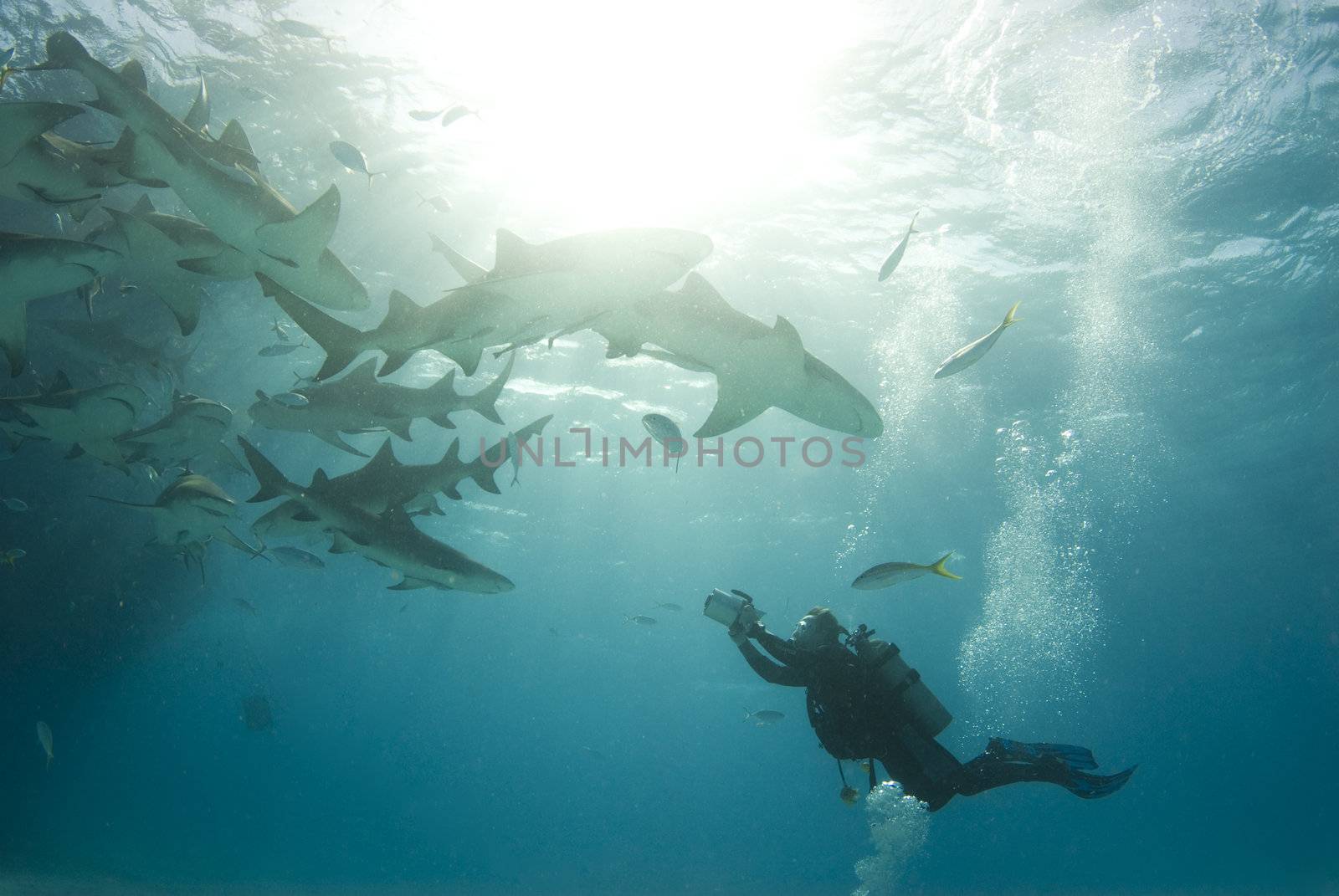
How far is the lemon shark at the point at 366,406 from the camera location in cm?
704

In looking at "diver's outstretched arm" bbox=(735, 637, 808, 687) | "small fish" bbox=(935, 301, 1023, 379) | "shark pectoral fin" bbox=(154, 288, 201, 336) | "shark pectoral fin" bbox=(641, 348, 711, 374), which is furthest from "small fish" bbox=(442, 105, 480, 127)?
"diver's outstretched arm" bbox=(735, 637, 808, 687)

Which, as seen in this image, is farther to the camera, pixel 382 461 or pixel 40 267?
pixel 382 461

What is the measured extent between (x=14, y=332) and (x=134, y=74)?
9.21 ft

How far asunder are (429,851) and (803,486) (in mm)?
73922

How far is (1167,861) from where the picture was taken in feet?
269

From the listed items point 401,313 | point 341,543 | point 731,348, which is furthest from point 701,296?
point 341,543

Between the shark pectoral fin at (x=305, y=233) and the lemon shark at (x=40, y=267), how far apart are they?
154 cm

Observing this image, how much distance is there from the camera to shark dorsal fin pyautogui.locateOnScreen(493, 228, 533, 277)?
4.16 metres

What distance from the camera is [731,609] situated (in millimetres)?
6969

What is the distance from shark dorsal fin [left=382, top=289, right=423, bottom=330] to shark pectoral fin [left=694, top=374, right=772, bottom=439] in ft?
7.94

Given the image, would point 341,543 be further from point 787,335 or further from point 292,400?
point 787,335

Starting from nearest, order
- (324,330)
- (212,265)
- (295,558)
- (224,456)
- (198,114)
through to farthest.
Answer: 1. (324,330)
2. (212,265)
3. (198,114)
4. (224,456)
5. (295,558)

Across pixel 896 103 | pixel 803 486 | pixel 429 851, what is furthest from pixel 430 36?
pixel 429 851

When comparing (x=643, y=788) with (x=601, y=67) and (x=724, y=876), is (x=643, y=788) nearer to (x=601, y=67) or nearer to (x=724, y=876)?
(x=724, y=876)
